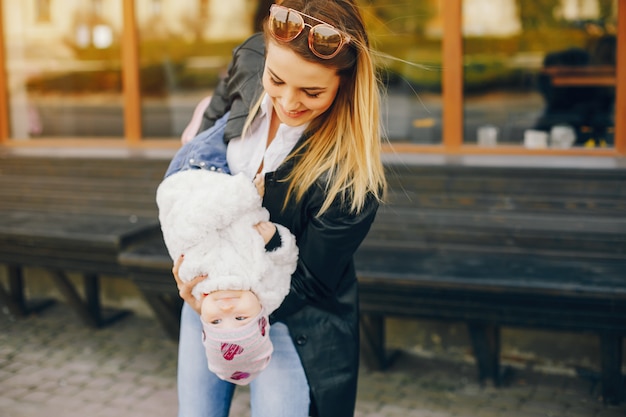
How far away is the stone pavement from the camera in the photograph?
14.5 ft

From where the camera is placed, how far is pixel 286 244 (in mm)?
2213

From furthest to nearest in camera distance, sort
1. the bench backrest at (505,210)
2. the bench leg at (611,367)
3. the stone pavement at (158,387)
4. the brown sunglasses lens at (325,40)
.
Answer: the bench backrest at (505,210)
the stone pavement at (158,387)
the bench leg at (611,367)
the brown sunglasses lens at (325,40)

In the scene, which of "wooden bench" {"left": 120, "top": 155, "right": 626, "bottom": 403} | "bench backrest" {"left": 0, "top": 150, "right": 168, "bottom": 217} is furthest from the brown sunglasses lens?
"bench backrest" {"left": 0, "top": 150, "right": 168, "bottom": 217}

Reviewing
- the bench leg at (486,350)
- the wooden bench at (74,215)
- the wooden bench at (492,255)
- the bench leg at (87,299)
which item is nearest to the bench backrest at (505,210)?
the wooden bench at (492,255)

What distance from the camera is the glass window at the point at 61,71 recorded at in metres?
6.91

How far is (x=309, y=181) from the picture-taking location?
216 centimetres

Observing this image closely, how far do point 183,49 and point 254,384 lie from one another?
563cm

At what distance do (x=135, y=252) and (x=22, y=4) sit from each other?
3.30 metres

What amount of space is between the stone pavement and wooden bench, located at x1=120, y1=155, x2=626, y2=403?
6.4 inches

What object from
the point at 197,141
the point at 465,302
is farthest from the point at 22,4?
the point at 197,141

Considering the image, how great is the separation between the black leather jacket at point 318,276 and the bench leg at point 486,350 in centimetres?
217

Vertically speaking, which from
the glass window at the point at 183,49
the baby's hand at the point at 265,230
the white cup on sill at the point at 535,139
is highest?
the glass window at the point at 183,49

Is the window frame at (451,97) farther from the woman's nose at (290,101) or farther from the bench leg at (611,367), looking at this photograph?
the woman's nose at (290,101)

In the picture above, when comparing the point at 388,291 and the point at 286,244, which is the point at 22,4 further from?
the point at 286,244
